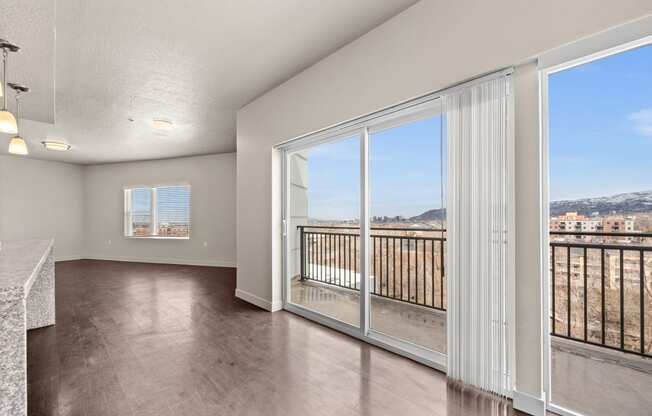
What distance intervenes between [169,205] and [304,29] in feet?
23.4

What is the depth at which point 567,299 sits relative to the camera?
2.87m

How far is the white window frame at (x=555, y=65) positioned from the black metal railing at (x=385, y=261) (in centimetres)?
100

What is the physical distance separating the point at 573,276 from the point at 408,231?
4.90 feet

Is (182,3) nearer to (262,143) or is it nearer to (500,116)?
(262,143)

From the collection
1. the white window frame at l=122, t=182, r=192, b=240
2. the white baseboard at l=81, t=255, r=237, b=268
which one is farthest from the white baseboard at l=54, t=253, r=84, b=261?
the white window frame at l=122, t=182, r=192, b=240

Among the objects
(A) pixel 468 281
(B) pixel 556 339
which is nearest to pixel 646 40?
(A) pixel 468 281

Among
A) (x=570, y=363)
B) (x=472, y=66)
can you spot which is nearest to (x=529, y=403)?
(x=570, y=363)

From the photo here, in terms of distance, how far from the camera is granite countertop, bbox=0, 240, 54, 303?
1.37m

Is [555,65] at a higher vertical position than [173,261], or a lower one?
higher

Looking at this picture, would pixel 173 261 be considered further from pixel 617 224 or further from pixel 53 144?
pixel 617 224

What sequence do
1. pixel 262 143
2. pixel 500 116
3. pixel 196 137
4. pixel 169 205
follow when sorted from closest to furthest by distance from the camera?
pixel 500 116
pixel 262 143
pixel 196 137
pixel 169 205

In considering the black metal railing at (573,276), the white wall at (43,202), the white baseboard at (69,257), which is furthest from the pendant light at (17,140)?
the white baseboard at (69,257)

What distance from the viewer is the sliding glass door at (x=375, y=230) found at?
112 inches

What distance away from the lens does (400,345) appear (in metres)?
2.78
